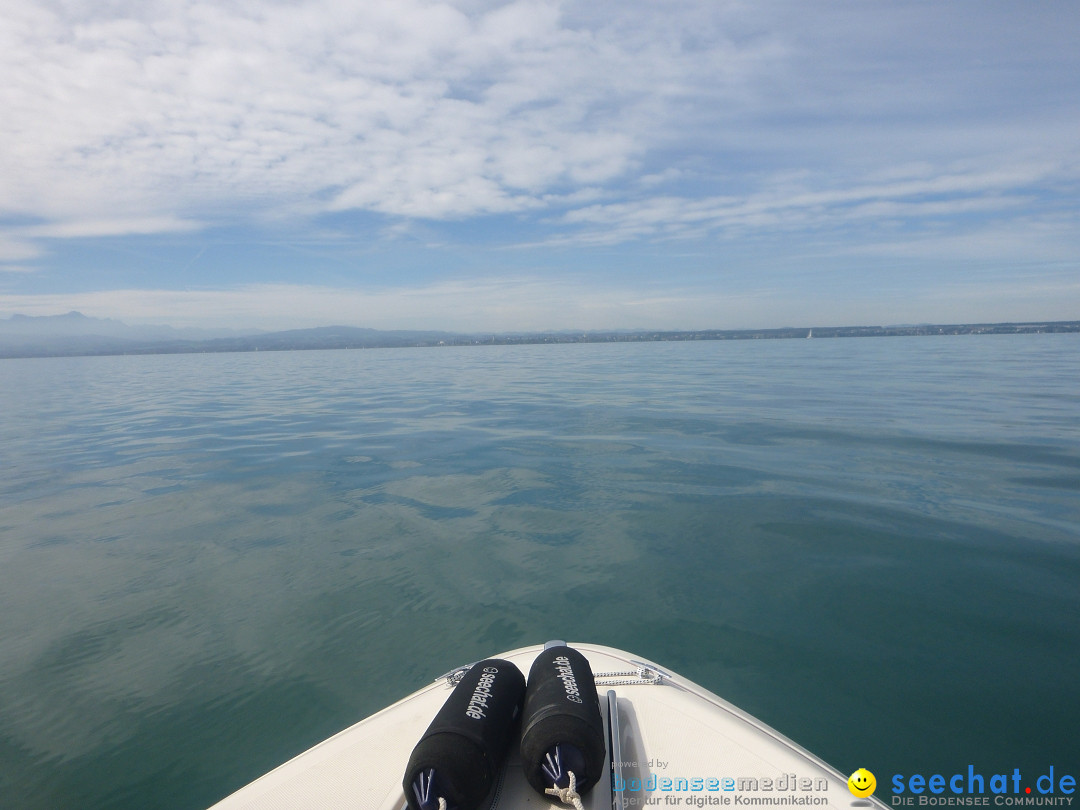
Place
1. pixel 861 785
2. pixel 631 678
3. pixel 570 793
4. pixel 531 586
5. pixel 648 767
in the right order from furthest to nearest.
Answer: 1. pixel 531 586
2. pixel 631 678
3. pixel 648 767
4. pixel 861 785
5. pixel 570 793

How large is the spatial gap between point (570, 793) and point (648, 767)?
56 cm

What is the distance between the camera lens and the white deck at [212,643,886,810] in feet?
7.60

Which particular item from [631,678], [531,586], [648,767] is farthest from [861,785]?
[531,586]

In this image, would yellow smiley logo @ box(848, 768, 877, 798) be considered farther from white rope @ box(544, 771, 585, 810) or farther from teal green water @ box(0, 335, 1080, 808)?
teal green water @ box(0, 335, 1080, 808)

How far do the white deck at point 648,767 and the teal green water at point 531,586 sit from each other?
4.17 feet

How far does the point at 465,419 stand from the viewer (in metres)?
16.2

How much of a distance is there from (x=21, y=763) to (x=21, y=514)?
23.0 ft

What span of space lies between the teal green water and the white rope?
2.29m

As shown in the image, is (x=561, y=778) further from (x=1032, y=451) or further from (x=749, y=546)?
(x=1032, y=451)

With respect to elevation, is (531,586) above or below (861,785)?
below

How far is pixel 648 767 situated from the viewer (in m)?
2.50

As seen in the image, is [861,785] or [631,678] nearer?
[861,785]

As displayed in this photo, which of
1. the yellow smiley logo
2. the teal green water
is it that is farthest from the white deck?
the teal green water

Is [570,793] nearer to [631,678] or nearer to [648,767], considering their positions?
[648,767]
